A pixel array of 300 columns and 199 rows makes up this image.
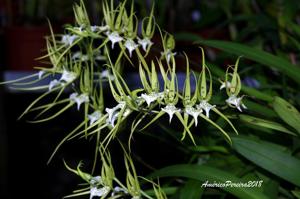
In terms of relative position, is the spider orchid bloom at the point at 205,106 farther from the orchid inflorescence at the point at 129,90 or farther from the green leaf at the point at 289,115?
the green leaf at the point at 289,115

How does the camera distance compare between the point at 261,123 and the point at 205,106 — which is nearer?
the point at 205,106

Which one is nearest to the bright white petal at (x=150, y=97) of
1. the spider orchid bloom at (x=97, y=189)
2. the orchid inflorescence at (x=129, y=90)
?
the orchid inflorescence at (x=129, y=90)

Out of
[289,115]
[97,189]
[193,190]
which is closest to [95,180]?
[97,189]

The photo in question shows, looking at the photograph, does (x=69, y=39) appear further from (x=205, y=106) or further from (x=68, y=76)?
(x=205, y=106)

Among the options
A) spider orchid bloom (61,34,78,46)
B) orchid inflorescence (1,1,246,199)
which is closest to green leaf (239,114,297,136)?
orchid inflorescence (1,1,246,199)

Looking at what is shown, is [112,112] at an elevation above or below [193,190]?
above

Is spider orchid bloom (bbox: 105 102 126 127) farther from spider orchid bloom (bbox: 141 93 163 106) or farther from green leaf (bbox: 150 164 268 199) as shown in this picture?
green leaf (bbox: 150 164 268 199)
